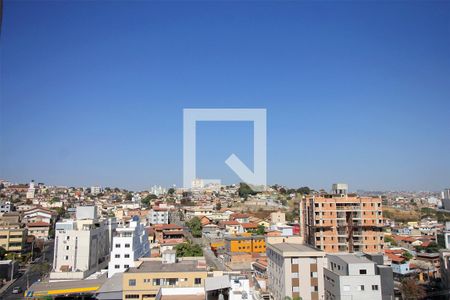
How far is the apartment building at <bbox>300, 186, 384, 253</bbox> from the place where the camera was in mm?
11305

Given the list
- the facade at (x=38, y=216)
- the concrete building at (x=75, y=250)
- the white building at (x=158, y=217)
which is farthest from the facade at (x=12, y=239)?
the white building at (x=158, y=217)

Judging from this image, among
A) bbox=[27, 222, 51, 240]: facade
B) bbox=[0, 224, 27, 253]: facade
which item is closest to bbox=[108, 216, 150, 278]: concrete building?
bbox=[0, 224, 27, 253]: facade

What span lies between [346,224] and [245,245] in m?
4.60

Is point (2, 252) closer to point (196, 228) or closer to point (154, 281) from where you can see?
point (196, 228)

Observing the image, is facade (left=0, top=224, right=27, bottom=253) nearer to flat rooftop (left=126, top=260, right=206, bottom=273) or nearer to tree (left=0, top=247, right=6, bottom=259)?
tree (left=0, top=247, right=6, bottom=259)

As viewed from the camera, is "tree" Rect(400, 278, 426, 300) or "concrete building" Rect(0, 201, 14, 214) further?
"concrete building" Rect(0, 201, 14, 214)

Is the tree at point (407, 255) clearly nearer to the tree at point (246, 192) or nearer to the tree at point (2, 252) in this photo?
the tree at point (2, 252)

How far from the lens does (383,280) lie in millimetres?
6863

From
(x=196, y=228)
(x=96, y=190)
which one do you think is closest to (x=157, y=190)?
(x=96, y=190)

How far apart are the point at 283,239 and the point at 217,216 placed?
50.3ft

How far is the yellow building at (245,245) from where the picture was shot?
47.4 ft

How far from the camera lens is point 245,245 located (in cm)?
1458

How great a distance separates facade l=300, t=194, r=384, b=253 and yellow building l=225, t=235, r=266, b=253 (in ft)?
12.2

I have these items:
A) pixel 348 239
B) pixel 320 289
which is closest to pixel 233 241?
pixel 348 239
